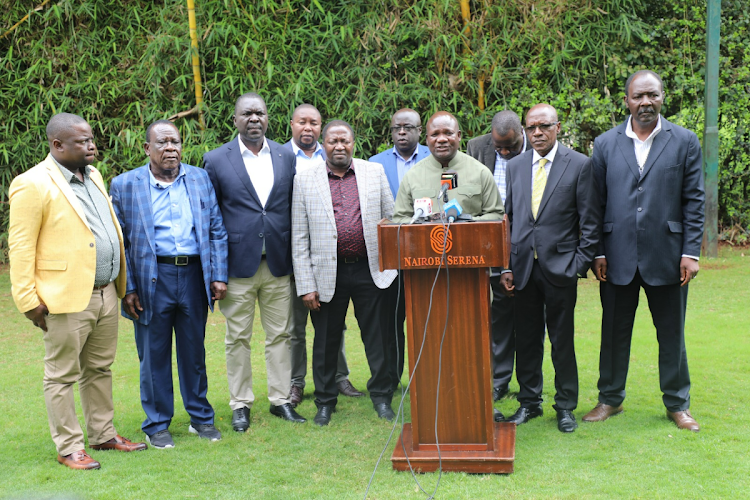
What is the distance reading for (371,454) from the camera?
12.8 ft

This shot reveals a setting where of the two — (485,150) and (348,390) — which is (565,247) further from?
(348,390)

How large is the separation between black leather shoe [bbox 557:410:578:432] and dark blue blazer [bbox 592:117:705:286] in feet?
2.61

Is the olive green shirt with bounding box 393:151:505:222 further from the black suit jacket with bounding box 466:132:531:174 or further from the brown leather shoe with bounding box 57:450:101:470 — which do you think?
the brown leather shoe with bounding box 57:450:101:470

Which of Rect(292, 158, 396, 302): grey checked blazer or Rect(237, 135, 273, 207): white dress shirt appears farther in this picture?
Rect(237, 135, 273, 207): white dress shirt

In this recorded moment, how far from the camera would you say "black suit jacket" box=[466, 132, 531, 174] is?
4.92 m

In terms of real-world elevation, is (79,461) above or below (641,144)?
below

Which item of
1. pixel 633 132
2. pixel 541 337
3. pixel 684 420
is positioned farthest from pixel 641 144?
pixel 684 420

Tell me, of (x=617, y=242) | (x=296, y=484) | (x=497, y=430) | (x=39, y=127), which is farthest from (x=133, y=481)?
(x=39, y=127)

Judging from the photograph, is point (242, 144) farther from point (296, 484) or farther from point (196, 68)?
point (196, 68)

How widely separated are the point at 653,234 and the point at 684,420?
104 cm

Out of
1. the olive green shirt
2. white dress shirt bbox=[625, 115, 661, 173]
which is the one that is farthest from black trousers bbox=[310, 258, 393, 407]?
white dress shirt bbox=[625, 115, 661, 173]

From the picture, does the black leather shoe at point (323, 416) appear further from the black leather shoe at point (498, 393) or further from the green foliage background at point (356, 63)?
the green foliage background at point (356, 63)

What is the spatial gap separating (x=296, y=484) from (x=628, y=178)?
2.41 meters

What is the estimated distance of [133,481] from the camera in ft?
11.7
